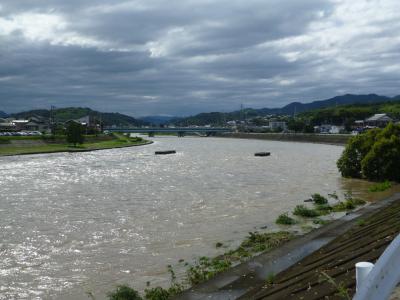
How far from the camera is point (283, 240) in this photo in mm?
15234

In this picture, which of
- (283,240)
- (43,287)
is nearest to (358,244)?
(283,240)

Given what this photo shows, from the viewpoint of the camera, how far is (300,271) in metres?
9.86

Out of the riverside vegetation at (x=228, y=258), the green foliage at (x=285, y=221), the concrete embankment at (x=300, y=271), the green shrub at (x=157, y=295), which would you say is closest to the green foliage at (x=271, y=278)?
the concrete embankment at (x=300, y=271)

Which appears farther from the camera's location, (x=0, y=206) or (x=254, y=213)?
(x=0, y=206)

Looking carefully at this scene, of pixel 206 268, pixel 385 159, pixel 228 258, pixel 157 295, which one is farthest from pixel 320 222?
pixel 385 159

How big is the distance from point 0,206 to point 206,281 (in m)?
18.8

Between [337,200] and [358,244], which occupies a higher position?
[358,244]

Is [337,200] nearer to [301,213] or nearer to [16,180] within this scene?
[301,213]

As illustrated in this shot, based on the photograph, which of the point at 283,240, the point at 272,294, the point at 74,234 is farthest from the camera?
the point at 74,234

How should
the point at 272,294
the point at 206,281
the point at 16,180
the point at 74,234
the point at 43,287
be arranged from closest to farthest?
the point at 272,294
the point at 206,281
the point at 43,287
the point at 74,234
the point at 16,180

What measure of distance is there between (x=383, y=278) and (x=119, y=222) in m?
18.4

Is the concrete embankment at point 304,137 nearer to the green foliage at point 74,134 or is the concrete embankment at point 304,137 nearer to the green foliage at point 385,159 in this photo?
the green foliage at point 74,134

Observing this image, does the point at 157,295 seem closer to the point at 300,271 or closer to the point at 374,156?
the point at 300,271

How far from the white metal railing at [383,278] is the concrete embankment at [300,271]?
4.29m
